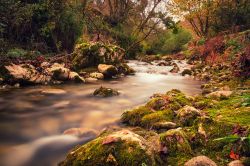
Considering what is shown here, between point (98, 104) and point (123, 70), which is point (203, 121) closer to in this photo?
point (98, 104)

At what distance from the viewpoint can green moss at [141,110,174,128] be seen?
4.80 meters

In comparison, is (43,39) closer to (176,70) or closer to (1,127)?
(176,70)

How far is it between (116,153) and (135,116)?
2.17m

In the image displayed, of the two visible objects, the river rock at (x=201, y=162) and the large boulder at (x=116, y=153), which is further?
the large boulder at (x=116, y=153)

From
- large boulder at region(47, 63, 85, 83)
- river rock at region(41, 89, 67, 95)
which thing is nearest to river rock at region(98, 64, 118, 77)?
large boulder at region(47, 63, 85, 83)

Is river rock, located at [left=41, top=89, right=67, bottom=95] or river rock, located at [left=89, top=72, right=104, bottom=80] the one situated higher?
river rock, located at [left=89, top=72, right=104, bottom=80]

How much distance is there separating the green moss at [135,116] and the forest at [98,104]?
2 centimetres

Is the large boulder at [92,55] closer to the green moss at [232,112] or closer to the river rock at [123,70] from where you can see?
the river rock at [123,70]

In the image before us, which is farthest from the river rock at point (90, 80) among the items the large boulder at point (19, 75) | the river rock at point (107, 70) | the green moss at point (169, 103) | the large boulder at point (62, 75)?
the green moss at point (169, 103)

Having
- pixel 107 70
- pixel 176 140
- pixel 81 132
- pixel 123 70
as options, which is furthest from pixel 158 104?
pixel 123 70

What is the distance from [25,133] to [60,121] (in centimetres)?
82

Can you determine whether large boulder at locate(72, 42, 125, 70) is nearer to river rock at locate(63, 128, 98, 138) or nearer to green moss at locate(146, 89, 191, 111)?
green moss at locate(146, 89, 191, 111)

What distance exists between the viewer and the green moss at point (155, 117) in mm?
4802

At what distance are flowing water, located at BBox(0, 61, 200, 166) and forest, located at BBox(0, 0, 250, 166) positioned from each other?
19 millimetres
